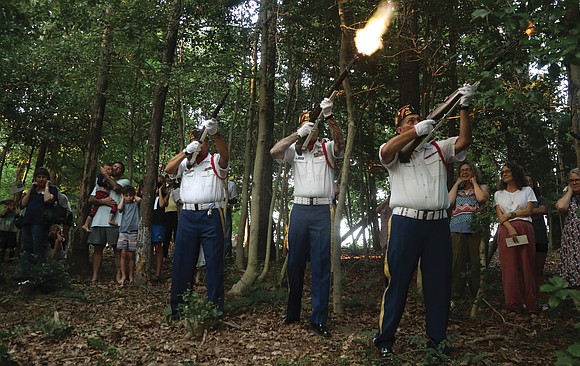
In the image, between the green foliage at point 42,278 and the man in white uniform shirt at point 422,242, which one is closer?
the man in white uniform shirt at point 422,242

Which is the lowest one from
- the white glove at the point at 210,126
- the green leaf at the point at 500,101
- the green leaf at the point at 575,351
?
the green leaf at the point at 575,351

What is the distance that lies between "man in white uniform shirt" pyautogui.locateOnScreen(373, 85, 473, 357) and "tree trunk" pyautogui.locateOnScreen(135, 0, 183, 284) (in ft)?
16.5

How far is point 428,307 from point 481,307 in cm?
225

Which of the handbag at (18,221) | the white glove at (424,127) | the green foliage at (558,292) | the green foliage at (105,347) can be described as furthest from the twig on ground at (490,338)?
the handbag at (18,221)

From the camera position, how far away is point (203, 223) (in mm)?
6016

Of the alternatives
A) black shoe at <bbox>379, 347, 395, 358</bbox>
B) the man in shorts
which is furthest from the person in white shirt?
the man in shorts

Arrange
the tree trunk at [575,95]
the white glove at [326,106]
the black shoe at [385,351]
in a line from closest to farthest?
the tree trunk at [575,95], the black shoe at [385,351], the white glove at [326,106]

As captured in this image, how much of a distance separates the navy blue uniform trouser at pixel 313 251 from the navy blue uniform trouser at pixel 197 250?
84 centimetres

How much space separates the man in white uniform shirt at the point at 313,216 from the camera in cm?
553

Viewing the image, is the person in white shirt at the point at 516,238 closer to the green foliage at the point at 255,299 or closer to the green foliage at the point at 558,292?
the green foliage at the point at 255,299

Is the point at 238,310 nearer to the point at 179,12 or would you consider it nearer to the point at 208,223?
the point at 208,223

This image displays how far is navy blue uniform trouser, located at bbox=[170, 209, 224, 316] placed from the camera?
5.97 meters

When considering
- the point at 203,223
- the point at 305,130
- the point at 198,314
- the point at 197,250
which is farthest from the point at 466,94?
the point at 197,250

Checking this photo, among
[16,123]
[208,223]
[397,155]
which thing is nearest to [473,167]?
[397,155]
